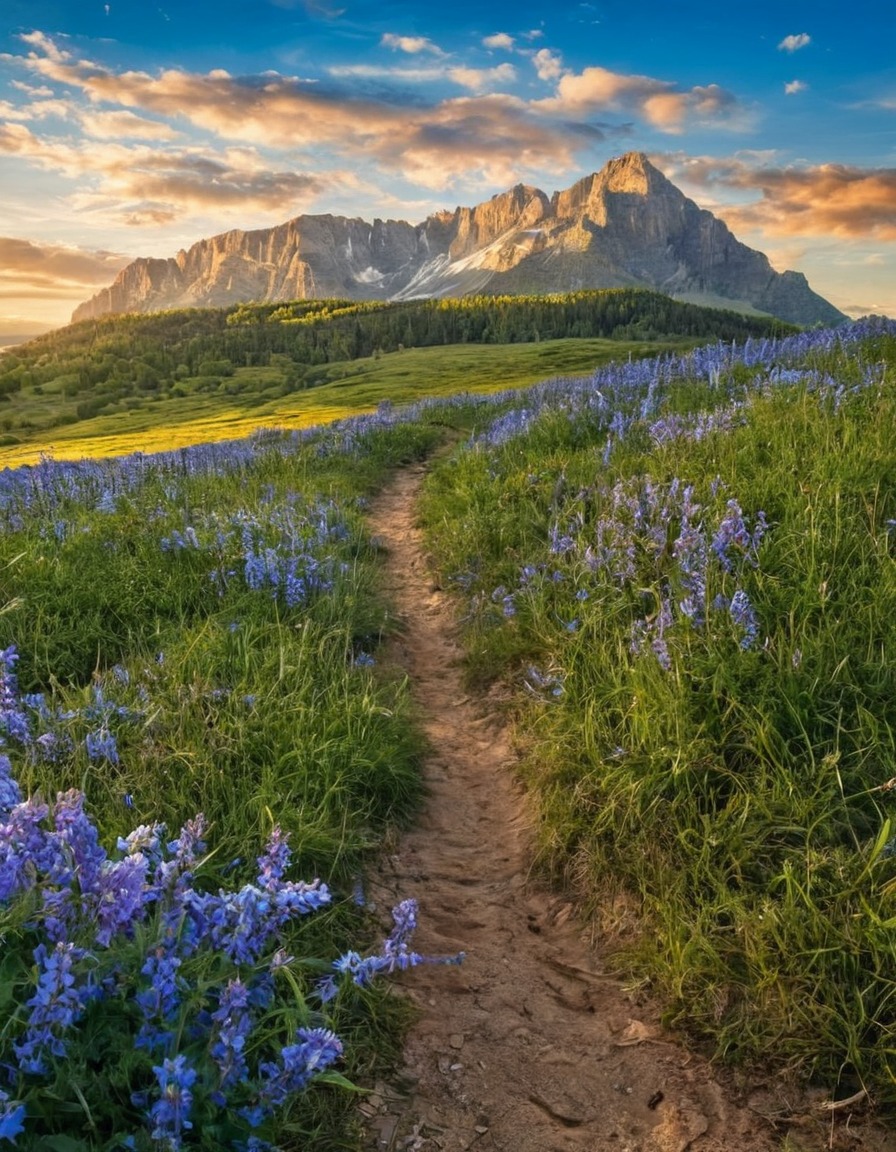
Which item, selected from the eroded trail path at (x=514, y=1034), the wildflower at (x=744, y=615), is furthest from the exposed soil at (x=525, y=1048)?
the wildflower at (x=744, y=615)

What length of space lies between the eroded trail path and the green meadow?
0.53 ft

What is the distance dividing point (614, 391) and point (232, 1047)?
10663 mm

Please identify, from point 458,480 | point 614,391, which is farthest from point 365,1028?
point 614,391

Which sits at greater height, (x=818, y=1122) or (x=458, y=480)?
(x=458, y=480)

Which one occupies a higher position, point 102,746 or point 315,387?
point 315,387

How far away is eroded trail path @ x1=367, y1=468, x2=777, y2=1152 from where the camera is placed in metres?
2.46

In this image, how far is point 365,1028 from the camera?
2.79 m

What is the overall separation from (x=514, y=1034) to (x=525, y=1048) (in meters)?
0.07

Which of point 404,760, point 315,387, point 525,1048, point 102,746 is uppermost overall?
point 315,387

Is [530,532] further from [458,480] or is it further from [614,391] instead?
[614,391]

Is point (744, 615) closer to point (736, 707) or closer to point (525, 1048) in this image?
point (736, 707)

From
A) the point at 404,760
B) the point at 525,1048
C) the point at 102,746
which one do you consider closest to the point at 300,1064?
the point at 525,1048

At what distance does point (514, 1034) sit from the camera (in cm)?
287

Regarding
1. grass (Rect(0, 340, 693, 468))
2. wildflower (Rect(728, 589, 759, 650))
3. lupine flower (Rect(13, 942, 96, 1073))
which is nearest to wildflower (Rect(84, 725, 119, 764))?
lupine flower (Rect(13, 942, 96, 1073))
